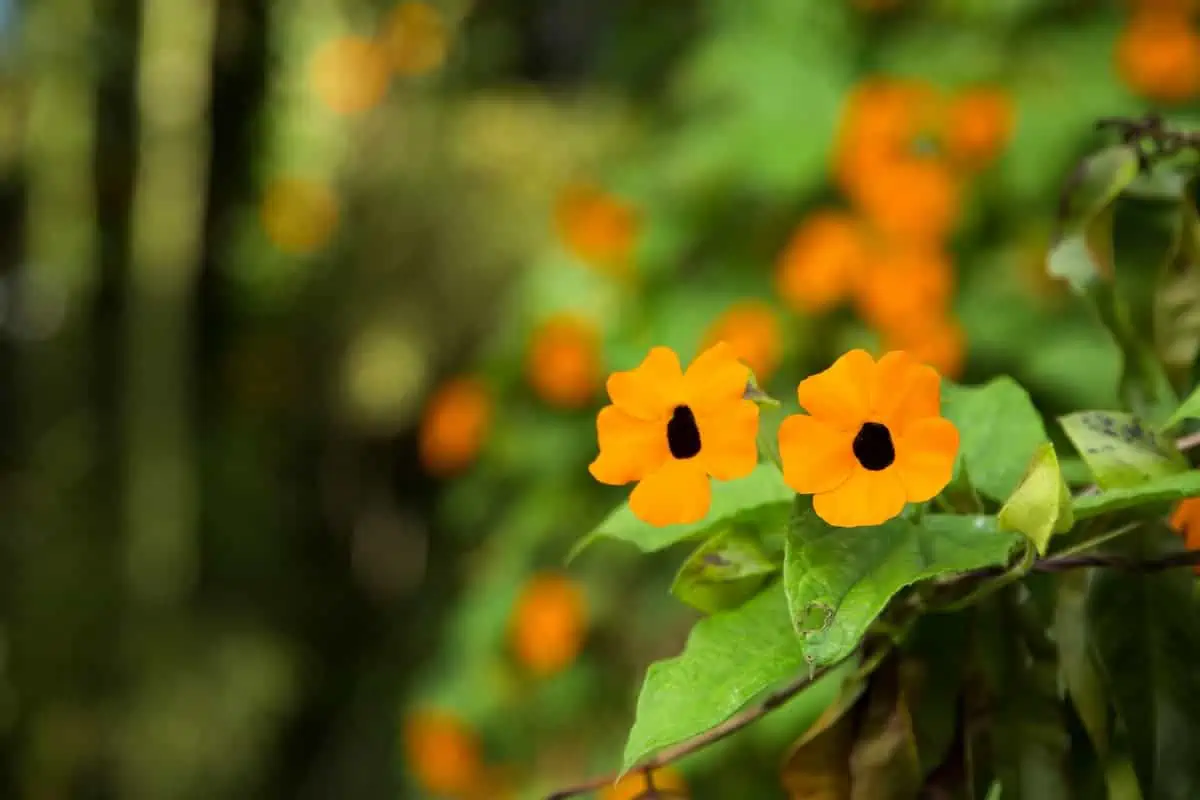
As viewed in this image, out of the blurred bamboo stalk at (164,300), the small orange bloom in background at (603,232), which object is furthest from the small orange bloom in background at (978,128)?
the blurred bamboo stalk at (164,300)

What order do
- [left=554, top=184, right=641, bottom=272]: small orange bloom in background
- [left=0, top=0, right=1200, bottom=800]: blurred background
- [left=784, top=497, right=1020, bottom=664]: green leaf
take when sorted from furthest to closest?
[left=554, top=184, right=641, bottom=272]: small orange bloom in background, [left=0, top=0, right=1200, bottom=800]: blurred background, [left=784, top=497, right=1020, bottom=664]: green leaf

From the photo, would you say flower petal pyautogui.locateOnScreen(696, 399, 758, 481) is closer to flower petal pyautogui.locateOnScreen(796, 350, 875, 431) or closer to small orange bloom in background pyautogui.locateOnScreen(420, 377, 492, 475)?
flower petal pyautogui.locateOnScreen(796, 350, 875, 431)

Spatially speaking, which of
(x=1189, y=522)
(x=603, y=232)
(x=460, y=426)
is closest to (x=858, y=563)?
(x=1189, y=522)

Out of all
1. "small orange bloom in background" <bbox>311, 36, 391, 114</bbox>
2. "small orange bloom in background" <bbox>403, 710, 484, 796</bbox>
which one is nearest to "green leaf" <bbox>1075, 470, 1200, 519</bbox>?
"small orange bloom in background" <bbox>403, 710, 484, 796</bbox>

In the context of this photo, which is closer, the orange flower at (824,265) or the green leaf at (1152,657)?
the green leaf at (1152,657)

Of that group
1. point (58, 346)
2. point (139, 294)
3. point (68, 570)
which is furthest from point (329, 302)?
point (68, 570)

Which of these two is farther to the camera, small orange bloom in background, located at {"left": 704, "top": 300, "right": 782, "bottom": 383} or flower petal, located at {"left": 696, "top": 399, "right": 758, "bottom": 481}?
small orange bloom in background, located at {"left": 704, "top": 300, "right": 782, "bottom": 383}

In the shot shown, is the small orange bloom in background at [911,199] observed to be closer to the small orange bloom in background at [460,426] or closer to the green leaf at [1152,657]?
the small orange bloom in background at [460,426]
